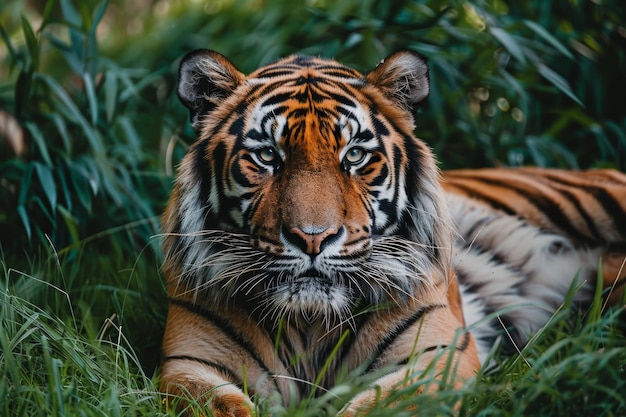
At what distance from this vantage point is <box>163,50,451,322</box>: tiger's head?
203 cm

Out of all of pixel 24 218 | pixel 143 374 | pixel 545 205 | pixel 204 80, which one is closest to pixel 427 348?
pixel 143 374

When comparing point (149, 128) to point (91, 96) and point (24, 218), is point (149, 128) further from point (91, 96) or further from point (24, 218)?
point (24, 218)

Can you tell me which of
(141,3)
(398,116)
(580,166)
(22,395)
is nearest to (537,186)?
(580,166)

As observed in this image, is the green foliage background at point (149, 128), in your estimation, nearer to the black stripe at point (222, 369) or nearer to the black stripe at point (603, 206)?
the black stripe at point (222, 369)

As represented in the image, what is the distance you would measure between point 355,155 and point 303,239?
0.33m

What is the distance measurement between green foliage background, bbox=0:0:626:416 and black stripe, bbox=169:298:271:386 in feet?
0.72

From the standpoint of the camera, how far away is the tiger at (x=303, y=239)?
6.67 ft

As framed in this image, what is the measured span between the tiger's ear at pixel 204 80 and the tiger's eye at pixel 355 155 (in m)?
0.43

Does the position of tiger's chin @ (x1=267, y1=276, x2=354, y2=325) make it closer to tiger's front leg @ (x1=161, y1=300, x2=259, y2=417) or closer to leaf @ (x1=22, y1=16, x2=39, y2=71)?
tiger's front leg @ (x1=161, y1=300, x2=259, y2=417)

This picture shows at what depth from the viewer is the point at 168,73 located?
4.37 metres

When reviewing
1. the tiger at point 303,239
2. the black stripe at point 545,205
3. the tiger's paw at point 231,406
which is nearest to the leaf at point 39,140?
the tiger at point 303,239

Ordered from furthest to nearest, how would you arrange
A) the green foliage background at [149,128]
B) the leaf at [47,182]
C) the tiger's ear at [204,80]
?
the leaf at [47,182], the green foliage background at [149,128], the tiger's ear at [204,80]

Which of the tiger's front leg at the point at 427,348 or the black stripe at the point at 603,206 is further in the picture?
the black stripe at the point at 603,206

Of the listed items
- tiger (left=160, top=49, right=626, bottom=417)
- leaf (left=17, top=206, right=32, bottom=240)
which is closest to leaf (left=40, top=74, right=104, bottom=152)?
leaf (left=17, top=206, right=32, bottom=240)
